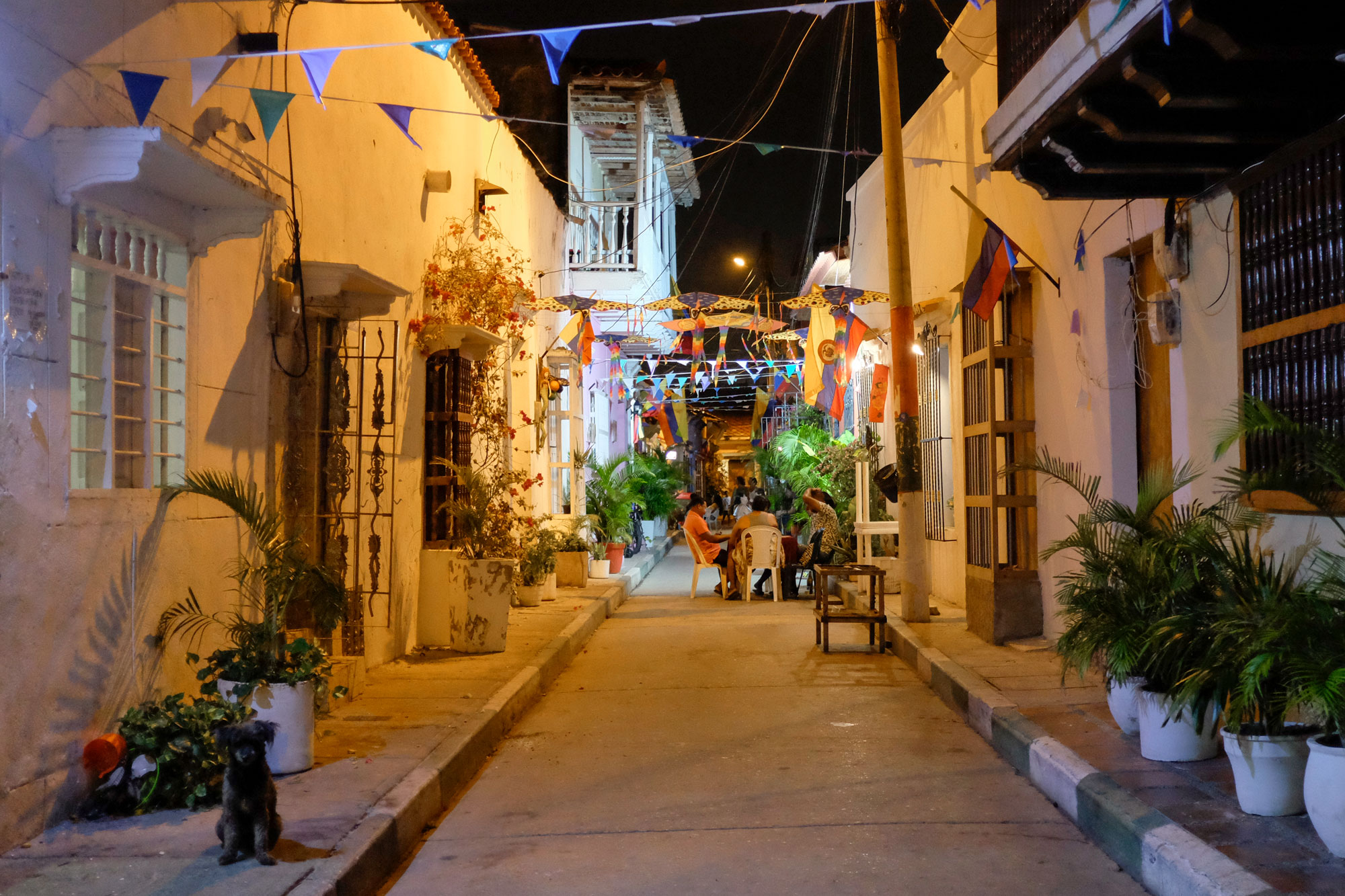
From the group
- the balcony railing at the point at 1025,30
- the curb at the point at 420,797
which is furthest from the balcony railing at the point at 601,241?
the balcony railing at the point at 1025,30

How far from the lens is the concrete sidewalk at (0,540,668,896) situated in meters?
4.48

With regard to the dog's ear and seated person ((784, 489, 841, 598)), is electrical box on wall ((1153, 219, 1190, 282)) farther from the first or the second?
seated person ((784, 489, 841, 598))

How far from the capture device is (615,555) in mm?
19844

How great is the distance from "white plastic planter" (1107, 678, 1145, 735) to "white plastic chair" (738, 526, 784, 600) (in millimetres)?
10032

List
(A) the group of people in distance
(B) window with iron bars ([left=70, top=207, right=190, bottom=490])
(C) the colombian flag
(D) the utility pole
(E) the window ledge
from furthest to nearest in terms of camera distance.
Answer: (A) the group of people in distance, (D) the utility pole, (C) the colombian flag, (E) the window ledge, (B) window with iron bars ([left=70, top=207, right=190, bottom=490])

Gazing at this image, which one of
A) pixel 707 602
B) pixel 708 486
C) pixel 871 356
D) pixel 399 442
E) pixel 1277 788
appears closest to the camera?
pixel 1277 788

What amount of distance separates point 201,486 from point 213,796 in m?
1.63

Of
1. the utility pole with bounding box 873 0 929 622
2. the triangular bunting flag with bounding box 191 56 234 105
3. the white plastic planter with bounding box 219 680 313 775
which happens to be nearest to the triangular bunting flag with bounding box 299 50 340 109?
the triangular bunting flag with bounding box 191 56 234 105

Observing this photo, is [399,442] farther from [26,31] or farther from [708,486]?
[708,486]

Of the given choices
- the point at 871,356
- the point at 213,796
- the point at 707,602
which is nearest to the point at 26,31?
the point at 213,796

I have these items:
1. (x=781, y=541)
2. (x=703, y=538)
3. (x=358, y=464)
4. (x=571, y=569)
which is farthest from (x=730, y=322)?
(x=358, y=464)

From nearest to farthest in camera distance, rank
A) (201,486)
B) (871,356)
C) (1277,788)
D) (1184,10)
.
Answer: (1277,788)
(1184,10)
(201,486)
(871,356)

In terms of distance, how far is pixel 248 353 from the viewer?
24.1 feet

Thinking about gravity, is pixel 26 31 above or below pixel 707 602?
above
